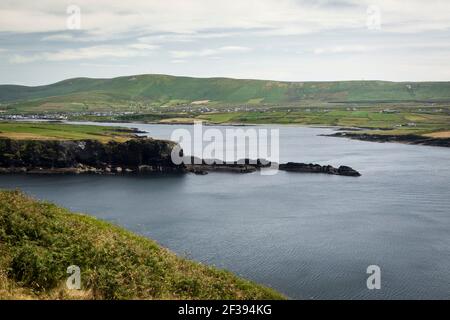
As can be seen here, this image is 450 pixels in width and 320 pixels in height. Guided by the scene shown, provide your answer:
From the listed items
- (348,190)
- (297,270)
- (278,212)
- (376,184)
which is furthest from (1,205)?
(376,184)

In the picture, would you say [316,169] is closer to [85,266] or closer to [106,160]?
[106,160]

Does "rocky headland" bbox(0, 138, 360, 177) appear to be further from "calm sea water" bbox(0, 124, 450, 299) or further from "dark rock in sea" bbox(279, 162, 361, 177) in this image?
"calm sea water" bbox(0, 124, 450, 299)

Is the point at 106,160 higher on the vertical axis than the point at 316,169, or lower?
higher

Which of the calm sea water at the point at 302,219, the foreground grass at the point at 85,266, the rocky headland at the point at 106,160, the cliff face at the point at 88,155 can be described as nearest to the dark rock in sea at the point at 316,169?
the rocky headland at the point at 106,160

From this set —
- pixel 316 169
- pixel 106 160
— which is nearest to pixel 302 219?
pixel 316 169

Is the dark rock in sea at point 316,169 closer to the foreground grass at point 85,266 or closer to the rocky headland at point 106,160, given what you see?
the rocky headland at point 106,160

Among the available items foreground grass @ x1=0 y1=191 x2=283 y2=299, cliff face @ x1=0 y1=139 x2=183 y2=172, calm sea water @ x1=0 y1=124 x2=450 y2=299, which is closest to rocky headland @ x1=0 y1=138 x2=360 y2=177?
cliff face @ x1=0 y1=139 x2=183 y2=172

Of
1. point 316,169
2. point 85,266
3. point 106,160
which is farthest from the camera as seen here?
point 106,160
